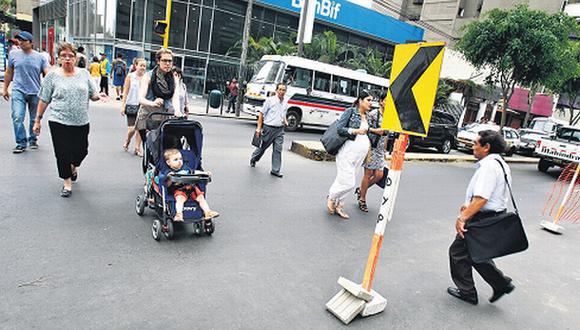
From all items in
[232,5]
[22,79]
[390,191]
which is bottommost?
[390,191]

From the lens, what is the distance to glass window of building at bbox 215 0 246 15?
23.9m

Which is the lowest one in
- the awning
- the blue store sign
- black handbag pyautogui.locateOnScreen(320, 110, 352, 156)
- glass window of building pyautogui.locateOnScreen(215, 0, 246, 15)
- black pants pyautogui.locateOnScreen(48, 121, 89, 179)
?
black pants pyautogui.locateOnScreen(48, 121, 89, 179)

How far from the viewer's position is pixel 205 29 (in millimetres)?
23719

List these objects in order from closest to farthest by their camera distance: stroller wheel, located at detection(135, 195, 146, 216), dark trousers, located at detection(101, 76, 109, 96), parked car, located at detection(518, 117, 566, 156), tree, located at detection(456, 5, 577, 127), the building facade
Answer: stroller wheel, located at detection(135, 195, 146, 216) < tree, located at detection(456, 5, 577, 127) < dark trousers, located at detection(101, 76, 109, 96) < parked car, located at detection(518, 117, 566, 156) < the building facade

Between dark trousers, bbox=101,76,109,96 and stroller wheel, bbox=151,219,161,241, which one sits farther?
dark trousers, bbox=101,76,109,96

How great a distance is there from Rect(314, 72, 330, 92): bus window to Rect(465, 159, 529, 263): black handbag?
12507mm

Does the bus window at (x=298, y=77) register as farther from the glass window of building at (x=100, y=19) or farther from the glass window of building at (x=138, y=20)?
the glass window of building at (x=100, y=19)

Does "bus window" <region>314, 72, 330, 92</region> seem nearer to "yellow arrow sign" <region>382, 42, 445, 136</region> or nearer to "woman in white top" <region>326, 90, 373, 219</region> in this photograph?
"woman in white top" <region>326, 90, 373, 219</region>

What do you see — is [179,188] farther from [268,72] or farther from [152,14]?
[152,14]

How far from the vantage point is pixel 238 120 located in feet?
54.0

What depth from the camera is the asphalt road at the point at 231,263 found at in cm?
299

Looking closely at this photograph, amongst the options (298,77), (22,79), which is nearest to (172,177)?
(22,79)

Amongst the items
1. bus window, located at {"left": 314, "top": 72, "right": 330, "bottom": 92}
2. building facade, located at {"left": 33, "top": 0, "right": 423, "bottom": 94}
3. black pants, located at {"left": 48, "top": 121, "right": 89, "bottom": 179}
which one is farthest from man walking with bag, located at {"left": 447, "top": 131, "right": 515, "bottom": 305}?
building facade, located at {"left": 33, "top": 0, "right": 423, "bottom": 94}

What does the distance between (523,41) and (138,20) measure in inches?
748
